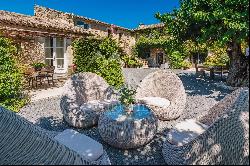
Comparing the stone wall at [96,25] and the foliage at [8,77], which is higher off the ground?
the stone wall at [96,25]

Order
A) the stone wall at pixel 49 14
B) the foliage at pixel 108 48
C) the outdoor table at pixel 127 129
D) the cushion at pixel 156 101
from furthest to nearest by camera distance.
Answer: the stone wall at pixel 49 14 → the foliage at pixel 108 48 → the cushion at pixel 156 101 → the outdoor table at pixel 127 129

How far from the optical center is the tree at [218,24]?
10188 mm

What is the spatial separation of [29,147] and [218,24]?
1016 centimetres

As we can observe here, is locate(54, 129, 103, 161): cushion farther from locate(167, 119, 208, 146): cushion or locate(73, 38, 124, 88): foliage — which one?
locate(73, 38, 124, 88): foliage

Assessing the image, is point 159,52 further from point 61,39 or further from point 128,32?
point 61,39

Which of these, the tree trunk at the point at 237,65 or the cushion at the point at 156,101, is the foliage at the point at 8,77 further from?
the tree trunk at the point at 237,65

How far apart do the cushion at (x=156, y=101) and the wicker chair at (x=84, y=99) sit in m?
0.87

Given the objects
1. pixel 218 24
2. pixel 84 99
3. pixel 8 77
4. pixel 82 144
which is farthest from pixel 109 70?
pixel 82 144

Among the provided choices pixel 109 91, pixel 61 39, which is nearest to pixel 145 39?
pixel 61 39

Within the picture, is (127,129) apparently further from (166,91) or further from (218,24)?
(218,24)

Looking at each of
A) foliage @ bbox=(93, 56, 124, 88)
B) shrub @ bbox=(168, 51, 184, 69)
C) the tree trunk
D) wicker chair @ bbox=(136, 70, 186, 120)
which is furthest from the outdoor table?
shrub @ bbox=(168, 51, 184, 69)

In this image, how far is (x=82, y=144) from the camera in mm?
4742

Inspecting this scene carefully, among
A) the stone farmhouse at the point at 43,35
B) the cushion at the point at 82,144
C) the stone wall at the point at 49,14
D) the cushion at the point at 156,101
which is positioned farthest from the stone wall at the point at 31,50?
the cushion at the point at 82,144

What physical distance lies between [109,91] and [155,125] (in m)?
2.93
